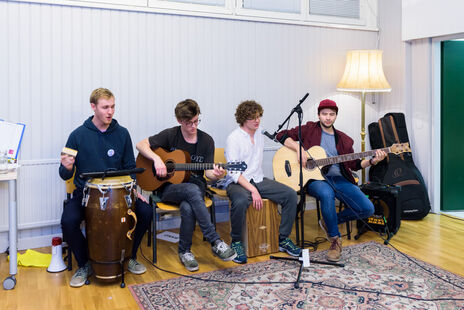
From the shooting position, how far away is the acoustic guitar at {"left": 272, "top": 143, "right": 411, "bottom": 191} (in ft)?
11.0

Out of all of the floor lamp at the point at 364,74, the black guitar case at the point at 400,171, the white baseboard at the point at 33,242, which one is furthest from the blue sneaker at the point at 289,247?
the white baseboard at the point at 33,242

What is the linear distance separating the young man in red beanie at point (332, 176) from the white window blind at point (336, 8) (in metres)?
1.44

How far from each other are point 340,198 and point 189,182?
1165 mm

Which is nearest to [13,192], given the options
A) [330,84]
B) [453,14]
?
[330,84]

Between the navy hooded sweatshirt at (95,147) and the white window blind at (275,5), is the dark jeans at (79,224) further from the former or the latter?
the white window blind at (275,5)

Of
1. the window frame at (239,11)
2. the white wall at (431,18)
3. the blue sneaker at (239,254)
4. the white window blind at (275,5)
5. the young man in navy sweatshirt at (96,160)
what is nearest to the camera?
the young man in navy sweatshirt at (96,160)

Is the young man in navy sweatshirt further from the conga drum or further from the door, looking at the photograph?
the door

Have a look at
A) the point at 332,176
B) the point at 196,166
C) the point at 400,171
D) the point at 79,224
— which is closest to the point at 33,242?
the point at 79,224

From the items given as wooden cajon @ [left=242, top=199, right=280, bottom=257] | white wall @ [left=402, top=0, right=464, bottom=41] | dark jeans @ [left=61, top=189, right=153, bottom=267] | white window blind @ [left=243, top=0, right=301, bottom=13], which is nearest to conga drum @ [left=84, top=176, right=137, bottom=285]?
dark jeans @ [left=61, top=189, right=153, bottom=267]

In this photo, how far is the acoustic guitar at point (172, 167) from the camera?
3051 millimetres

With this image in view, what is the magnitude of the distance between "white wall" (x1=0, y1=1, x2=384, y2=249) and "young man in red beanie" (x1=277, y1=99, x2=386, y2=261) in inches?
31.7

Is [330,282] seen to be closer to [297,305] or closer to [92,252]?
[297,305]

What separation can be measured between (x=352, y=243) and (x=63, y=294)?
216cm

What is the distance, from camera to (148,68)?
3.72 metres
